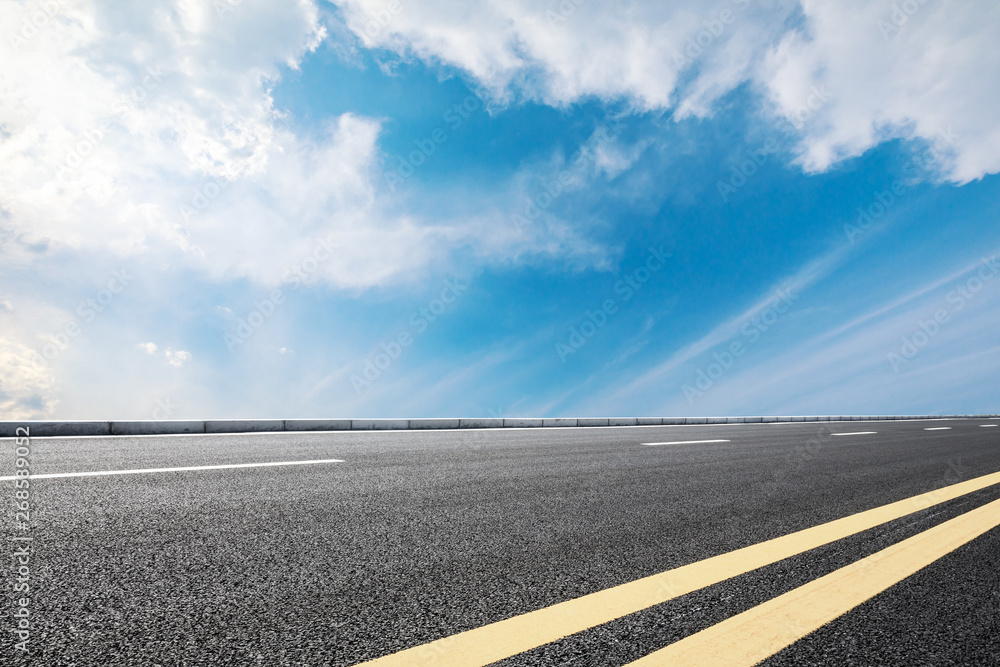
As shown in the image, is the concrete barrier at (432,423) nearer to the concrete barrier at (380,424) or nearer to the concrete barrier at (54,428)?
the concrete barrier at (380,424)

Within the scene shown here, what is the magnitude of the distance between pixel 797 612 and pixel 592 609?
0.71 m

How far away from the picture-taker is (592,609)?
171 centimetres

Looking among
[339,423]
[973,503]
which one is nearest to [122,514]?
[973,503]

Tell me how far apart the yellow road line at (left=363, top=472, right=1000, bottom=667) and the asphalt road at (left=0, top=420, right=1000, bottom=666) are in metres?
0.05

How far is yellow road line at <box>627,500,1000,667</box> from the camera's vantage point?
1436 mm

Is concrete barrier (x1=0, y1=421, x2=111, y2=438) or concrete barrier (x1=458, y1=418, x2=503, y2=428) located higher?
concrete barrier (x1=0, y1=421, x2=111, y2=438)

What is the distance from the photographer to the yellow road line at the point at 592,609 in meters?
1.39

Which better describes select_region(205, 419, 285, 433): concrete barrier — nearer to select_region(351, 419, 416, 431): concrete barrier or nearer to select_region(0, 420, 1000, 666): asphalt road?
select_region(351, 419, 416, 431): concrete barrier

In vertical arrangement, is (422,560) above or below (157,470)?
below

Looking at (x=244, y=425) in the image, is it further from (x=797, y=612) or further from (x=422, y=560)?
(x=797, y=612)

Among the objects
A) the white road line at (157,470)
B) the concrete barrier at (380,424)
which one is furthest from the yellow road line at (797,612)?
the concrete barrier at (380,424)

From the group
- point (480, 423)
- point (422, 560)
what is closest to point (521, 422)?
point (480, 423)

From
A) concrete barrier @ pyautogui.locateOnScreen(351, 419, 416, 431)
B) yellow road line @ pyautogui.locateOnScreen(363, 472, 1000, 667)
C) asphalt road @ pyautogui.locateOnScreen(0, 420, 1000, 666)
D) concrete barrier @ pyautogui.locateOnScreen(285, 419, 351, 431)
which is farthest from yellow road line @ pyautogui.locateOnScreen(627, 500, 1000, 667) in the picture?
concrete barrier @ pyautogui.locateOnScreen(351, 419, 416, 431)

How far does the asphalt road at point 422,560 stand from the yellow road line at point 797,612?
0.13 ft
